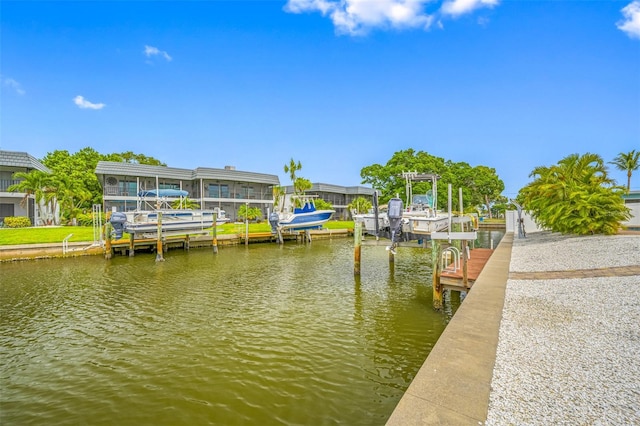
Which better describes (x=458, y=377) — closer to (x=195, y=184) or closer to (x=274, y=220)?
(x=274, y=220)

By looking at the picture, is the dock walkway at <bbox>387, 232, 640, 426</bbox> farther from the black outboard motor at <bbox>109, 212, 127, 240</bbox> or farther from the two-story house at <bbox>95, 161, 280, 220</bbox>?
the two-story house at <bbox>95, 161, 280, 220</bbox>

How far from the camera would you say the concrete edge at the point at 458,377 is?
2.98 metres

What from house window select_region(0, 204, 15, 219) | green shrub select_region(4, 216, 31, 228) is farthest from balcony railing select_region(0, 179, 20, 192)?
green shrub select_region(4, 216, 31, 228)

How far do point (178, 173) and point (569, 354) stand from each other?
135ft

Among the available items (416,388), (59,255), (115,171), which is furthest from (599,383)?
(115,171)

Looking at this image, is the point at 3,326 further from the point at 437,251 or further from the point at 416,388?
the point at 437,251

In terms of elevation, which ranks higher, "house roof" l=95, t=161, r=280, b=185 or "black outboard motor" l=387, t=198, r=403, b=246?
"house roof" l=95, t=161, r=280, b=185

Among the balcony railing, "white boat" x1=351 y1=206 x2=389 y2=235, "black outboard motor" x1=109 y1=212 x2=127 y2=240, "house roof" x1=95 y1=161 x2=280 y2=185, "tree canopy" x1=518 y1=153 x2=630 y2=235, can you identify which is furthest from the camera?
"house roof" x1=95 y1=161 x2=280 y2=185

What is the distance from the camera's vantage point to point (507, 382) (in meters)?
3.53

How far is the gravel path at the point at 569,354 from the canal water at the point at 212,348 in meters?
1.92

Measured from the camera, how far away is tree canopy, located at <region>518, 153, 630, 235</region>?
603 inches

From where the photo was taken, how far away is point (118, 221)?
2103 centimetres

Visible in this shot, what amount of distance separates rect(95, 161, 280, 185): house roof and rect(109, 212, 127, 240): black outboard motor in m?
15.8

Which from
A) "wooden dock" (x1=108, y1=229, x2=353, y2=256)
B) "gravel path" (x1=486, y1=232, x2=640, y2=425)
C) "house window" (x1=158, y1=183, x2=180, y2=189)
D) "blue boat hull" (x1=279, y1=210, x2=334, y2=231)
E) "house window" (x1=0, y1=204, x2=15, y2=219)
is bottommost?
"wooden dock" (x1=108, y1=229, x2=353, y2=256)
